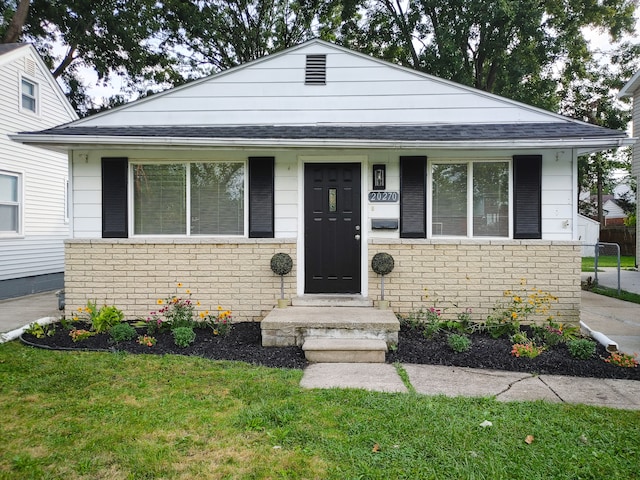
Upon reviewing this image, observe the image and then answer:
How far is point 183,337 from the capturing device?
5168 millimetres

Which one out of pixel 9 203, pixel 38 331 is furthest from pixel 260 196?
pixel 9 203

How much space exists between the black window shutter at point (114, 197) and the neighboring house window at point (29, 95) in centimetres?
630

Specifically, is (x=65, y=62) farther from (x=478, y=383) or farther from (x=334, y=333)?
(x=478, y=383)

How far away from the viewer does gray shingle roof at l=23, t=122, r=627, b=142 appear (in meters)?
5.73

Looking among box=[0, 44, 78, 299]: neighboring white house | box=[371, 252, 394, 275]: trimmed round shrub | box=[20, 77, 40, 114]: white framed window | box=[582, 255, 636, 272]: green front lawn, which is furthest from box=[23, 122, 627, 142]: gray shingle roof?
box=[582, 255, 636, 272]: green front lawn

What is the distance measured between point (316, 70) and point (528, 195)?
152 inches

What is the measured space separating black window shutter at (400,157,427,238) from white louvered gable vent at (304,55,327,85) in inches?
77.9

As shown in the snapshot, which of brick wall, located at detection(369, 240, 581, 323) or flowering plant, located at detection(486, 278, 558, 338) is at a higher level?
brick wall, located at detection(369, 240, 581, 323)

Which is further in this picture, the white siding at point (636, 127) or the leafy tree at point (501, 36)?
the leafy tree at point (501, 36)

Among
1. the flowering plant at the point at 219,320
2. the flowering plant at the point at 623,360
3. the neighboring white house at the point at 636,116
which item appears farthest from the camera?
the neighboring white house at the point at 636,116

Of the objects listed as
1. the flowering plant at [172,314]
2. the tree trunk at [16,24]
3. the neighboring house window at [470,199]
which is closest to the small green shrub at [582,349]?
the neighboring house window at [470,199]

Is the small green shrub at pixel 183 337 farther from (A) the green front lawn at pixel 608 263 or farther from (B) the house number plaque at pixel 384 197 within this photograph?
(A) the green front lawn at pixel 608 263

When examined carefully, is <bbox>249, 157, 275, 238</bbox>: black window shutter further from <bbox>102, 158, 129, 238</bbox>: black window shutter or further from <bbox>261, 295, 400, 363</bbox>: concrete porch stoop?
<bbox>102, 158, 129, 238</bbox>: black window shutter

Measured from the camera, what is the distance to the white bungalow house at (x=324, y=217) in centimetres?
600
